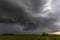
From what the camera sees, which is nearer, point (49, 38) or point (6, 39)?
point (49, 38)

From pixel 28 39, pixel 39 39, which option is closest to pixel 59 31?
pixel 39 39

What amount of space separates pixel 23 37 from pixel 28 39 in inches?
32.0

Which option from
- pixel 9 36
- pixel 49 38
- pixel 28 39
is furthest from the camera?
pixel 28 39

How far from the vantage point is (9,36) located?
16.0m

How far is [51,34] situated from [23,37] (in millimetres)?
4365

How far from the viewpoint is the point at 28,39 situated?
1720 cm

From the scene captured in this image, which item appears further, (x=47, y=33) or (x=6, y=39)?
(x=6, y=39)

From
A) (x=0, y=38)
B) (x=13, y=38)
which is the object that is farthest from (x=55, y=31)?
(x=0, y=38)

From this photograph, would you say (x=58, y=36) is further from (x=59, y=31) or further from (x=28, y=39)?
(x=28, y=39)

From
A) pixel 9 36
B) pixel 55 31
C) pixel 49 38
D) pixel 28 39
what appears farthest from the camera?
pixel 28 39

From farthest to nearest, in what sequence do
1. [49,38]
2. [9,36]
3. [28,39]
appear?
[28,39], [9,36], [49,38]

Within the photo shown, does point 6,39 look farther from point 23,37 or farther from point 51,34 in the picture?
point 51,34

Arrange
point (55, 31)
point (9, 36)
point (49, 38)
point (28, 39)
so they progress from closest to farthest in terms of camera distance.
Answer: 1. point (49, 38)
2. point (55, 31)
3. point (9, 36)
4. point (28, 39)

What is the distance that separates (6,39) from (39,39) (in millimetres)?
3967
